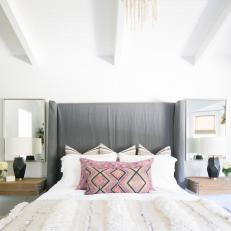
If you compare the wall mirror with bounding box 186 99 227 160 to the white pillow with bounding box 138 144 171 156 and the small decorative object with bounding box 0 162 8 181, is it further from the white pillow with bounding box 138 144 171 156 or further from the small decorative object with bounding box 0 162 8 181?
the small decorative object with bounding box 0 162 8 181

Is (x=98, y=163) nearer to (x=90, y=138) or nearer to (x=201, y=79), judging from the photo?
(x=90, y=138)

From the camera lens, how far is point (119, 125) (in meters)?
4.40

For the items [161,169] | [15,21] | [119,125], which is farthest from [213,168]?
[15,21]

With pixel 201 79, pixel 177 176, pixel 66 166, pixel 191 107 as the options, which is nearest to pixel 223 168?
pixel 177 176

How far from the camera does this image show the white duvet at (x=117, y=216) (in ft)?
6.52

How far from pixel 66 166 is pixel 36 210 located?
4.76ft

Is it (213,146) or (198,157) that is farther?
(198,157)

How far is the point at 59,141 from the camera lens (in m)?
4.34

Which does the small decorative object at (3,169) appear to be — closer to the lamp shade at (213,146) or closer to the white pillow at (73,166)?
the white pillow at (73,166)

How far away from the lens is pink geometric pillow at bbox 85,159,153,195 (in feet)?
10.9

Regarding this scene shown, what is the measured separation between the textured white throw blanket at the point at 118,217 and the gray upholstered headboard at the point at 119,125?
5.57 ft

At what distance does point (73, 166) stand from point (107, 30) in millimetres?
1765

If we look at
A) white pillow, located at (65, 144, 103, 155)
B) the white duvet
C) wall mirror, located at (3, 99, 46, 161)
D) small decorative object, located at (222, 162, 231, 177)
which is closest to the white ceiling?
wall mirror, located at (3, 99, 46, 161)

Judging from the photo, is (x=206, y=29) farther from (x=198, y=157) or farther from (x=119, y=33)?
(x=198, y=157)
